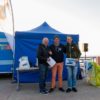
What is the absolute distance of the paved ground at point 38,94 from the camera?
27.1 feet

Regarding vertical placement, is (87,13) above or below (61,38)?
above

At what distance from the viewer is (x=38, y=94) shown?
8.77 metres

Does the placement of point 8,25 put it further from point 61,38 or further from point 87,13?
point 87,13

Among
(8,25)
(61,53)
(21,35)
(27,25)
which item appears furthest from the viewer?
(27,25)

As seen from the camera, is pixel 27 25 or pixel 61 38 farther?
pixel 27 25

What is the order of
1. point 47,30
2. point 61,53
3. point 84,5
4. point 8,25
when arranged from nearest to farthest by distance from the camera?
point 61,53 < point 47,30 < point 8,25 < point 84,5

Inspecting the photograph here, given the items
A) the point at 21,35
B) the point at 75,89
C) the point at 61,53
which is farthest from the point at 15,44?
the point at 75,89

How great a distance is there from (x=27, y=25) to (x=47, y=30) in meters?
3.60

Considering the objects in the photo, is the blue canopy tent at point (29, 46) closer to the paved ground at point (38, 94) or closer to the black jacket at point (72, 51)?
the paved ground at point (38, 94)

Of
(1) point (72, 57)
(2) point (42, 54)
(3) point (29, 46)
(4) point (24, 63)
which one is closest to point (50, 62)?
(2) point (42, 54)

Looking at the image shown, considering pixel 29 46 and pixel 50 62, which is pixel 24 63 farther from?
pixel 50 62

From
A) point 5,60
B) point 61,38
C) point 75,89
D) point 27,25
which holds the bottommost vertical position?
point 75,89

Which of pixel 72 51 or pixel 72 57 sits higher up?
pixel 72 51

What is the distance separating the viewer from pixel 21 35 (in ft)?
34.8
